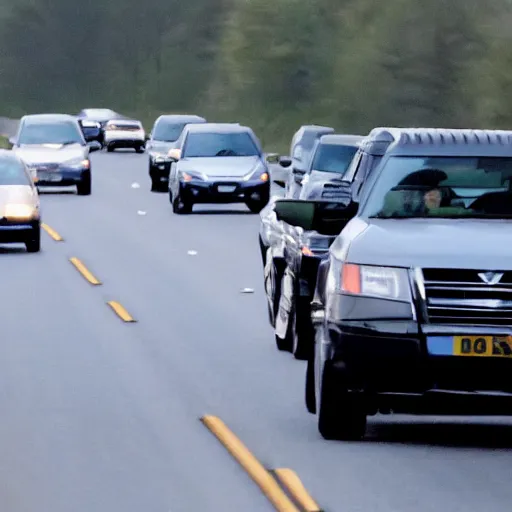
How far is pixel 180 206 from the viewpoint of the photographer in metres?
35.2

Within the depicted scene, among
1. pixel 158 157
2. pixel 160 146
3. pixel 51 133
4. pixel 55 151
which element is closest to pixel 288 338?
pixel 55 151

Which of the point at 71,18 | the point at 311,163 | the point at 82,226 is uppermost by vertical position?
the point at 311,163

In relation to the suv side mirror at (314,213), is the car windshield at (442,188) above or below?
above

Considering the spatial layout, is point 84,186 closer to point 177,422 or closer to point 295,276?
point 295,276

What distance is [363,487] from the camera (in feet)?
29.6

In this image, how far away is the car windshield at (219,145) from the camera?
35312 mm

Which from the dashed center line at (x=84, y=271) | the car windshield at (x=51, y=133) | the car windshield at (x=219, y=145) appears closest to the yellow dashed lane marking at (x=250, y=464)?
the dashed center line at (x=84, y=271)

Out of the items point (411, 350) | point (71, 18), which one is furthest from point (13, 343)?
point (71, 18)

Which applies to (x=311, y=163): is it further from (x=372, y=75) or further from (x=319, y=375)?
(x=372, y=75)

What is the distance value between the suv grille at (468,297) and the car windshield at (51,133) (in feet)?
107

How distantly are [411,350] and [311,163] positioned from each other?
18.0 metres

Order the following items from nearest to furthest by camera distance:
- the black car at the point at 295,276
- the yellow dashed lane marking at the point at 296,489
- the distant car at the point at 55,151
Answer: the yellow dashed lane marking at the point at 296,489 < the black car at the point at 295,276 < the distant car at the point at 55,151

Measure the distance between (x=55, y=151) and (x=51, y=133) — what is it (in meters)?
0.99

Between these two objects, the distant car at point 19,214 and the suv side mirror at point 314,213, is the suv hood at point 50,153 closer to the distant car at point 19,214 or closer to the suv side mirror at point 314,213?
the distant car at point 19,214
